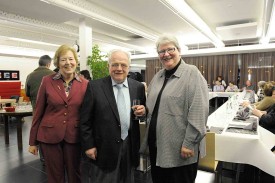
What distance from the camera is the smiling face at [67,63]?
→ 1746 mm

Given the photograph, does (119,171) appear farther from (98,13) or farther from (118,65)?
(98,13)

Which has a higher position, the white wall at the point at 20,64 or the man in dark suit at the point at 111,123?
the white wall at the point at 20,64

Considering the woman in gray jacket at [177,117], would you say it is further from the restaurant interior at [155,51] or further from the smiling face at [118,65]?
the restaurant interior at [155,51]

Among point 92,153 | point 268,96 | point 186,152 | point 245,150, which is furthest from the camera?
point 268,96

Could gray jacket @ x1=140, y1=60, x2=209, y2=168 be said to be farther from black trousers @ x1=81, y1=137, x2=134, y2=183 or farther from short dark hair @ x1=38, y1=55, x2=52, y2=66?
short dark hair @ x1=38, y1=55, x2=52, y2=66

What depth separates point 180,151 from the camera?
1.54 m

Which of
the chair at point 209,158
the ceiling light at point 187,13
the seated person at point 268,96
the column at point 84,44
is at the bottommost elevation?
the chair at point 209,158

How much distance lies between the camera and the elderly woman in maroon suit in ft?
5.67

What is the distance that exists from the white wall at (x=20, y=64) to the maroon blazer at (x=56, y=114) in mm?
10644

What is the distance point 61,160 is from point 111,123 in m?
0.62

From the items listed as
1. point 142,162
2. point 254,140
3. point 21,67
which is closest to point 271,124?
point 254,140

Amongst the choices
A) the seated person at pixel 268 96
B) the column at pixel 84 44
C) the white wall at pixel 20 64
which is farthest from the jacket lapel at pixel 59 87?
the white wall at pixel 20 64

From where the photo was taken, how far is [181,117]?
60.4 inches

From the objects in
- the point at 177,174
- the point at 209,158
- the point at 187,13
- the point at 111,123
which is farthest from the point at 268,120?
the point at 187,13
